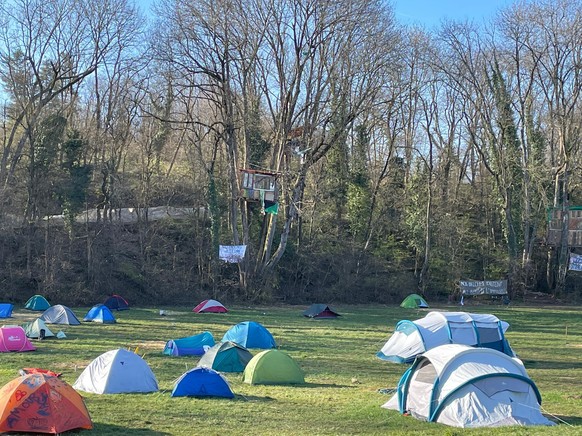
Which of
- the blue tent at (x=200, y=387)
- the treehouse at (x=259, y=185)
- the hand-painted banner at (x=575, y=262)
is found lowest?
the blue tent at (x=200, y=387)

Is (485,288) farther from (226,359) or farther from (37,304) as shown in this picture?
(226,359)

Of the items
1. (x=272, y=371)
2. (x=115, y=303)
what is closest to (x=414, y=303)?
(x=115, y=303)

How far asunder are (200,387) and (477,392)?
4992 mm

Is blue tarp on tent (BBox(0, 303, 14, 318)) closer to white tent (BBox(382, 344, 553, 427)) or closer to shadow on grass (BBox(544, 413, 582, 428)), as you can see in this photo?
white tent (BBox(382, 344, 553, 427))

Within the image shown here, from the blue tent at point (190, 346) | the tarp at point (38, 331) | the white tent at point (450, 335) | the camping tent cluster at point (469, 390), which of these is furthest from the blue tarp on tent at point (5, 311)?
the camping tent cluster at point (469, 390)

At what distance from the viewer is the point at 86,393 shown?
13094 millimetres

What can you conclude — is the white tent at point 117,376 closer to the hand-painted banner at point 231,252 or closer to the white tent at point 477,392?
the white tent at point 477,392

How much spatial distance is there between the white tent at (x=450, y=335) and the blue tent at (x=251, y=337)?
349cm

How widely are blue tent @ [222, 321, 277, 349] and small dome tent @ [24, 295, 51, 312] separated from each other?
15.5 meters

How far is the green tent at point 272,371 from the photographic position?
14.9 meters

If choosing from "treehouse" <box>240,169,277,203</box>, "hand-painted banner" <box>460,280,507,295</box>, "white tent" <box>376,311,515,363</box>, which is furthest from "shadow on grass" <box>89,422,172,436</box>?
"hand-painted banner" <box>460,280,507,295</box>

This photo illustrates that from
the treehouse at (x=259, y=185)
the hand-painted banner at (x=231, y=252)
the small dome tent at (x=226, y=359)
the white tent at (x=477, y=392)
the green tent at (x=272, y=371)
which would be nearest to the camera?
the white tent at (x=477, y=392)

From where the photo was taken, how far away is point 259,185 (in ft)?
122

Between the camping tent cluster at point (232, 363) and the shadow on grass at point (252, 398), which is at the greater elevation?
the camping tent cluster at point (232, 363)
